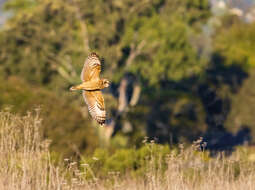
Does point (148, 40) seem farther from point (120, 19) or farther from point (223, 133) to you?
point (223, 133)

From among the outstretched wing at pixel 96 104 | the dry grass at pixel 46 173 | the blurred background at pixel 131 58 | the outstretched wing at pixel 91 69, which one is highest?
the blurred background at pixel 131 58

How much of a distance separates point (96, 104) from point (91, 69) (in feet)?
1.26

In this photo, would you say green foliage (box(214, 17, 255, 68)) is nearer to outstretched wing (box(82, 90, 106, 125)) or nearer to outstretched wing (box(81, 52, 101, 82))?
outstretched wing (box(81, 52, 101, 82))

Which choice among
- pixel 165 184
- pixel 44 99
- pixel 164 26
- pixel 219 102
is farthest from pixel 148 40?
pixel 165 184

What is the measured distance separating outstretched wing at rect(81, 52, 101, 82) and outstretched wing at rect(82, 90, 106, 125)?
0.51 ft

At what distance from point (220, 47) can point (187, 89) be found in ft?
24.7

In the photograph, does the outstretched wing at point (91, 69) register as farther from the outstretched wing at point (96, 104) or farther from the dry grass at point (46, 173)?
the dry grass at point (46, 173)

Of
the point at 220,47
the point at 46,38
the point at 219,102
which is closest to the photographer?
the point at 46,38

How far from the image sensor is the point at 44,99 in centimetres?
2828

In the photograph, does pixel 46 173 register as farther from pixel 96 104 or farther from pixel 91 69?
pixel 91 69

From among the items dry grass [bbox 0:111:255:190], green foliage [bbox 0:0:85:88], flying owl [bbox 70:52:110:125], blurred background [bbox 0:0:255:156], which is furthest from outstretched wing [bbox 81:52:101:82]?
green foliage [bbox 0:0:85:88]

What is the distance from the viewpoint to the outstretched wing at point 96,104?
7105mm

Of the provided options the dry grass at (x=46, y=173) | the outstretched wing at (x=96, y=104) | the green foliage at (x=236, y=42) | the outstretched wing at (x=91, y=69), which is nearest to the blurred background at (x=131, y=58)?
the green foliage at (x=236, y=42)

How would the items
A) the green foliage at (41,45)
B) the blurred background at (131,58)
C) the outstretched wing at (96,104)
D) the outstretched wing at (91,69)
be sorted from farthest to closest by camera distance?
the green foliage at (41,45) → the blurred background at (131,58) → the outstretched wing at (91,69) → the outstretched wing at (96,104)
